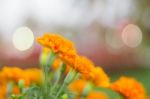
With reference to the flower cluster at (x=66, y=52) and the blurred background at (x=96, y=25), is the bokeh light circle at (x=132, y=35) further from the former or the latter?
the flower cluster at (x=66, y=52)

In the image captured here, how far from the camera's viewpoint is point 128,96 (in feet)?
6.86

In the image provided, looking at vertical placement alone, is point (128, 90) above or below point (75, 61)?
below

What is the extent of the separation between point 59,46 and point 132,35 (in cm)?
1803

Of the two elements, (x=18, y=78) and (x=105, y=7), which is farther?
(x=105, y=7)

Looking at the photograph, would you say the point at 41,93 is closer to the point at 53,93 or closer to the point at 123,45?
the point at 53,93

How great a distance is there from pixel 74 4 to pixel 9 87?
56.6 ft

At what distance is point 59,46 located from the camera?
1.92m

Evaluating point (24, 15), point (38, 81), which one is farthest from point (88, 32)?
point (38, 81)

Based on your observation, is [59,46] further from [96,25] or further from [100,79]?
[96,25]

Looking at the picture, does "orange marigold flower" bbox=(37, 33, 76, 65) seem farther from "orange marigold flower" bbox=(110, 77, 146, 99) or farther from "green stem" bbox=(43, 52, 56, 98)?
"orange marigold flower" bbox=(110, 77, 146, 99)

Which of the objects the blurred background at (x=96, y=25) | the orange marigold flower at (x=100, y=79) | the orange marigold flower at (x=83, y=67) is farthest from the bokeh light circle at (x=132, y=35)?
the orange marigold flower at (x=83, y=67)

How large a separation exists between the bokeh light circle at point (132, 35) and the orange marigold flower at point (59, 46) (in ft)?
49.6

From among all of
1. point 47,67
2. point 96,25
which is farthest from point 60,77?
point 96,25

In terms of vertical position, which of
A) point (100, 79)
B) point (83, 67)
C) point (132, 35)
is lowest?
point (132, 35)
